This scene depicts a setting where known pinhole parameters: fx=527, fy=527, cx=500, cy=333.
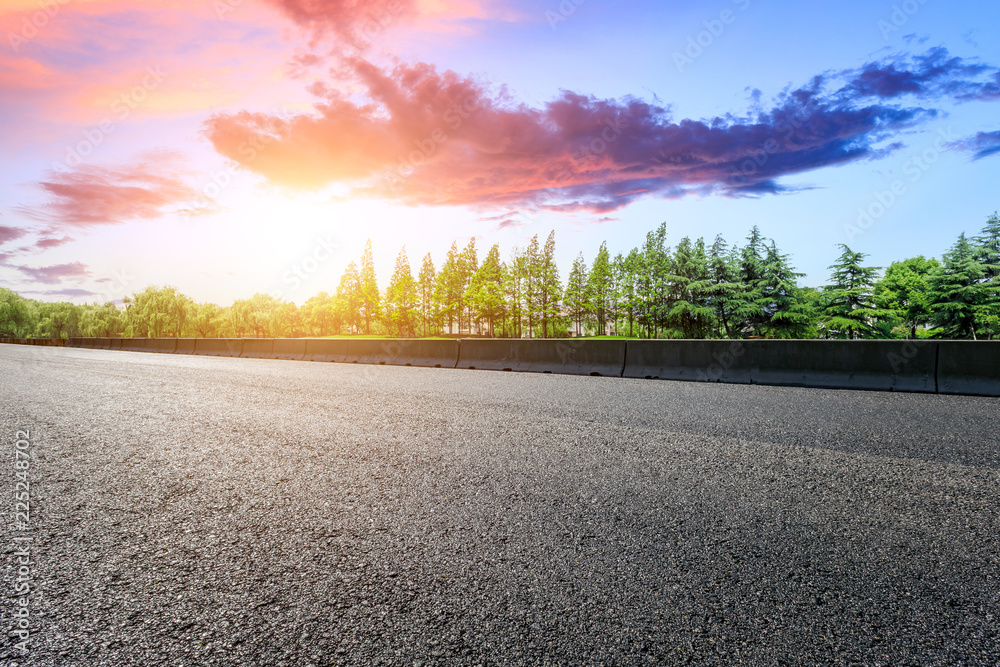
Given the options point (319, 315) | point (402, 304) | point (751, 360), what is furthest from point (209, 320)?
point (751, 360)

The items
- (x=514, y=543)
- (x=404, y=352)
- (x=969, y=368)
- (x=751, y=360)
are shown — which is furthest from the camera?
(x=404, y=352)

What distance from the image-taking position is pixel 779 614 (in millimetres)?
2244

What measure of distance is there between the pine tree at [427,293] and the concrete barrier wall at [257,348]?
74845mm

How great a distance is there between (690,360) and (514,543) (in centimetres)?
952

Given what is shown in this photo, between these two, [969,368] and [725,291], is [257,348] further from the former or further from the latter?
[725,291]

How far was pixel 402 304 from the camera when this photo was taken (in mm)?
102812

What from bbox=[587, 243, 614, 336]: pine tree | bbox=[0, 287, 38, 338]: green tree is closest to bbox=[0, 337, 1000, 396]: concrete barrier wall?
bbox=[587, 243, 614, 336]: pine tree

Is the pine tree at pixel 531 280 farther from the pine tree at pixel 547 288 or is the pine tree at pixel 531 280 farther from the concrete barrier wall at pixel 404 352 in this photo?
the concrete barrier wall at pixel 404 352

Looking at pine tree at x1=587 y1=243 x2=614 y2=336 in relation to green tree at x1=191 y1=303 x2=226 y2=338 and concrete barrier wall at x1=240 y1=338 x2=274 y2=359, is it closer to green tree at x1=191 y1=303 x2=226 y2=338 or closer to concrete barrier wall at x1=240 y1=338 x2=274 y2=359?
concrete barrier wall at x1=240 y1=338 x2=274 y2=359

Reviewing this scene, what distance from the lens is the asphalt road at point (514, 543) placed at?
2.08 m

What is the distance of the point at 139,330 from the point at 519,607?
517 ft

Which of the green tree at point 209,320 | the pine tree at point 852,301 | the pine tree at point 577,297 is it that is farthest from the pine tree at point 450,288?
the green tree at point 209,320

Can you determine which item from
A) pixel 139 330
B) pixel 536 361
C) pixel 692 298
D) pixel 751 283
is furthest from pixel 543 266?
pixel 139 330

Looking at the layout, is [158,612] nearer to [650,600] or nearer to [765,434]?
[650,600]
